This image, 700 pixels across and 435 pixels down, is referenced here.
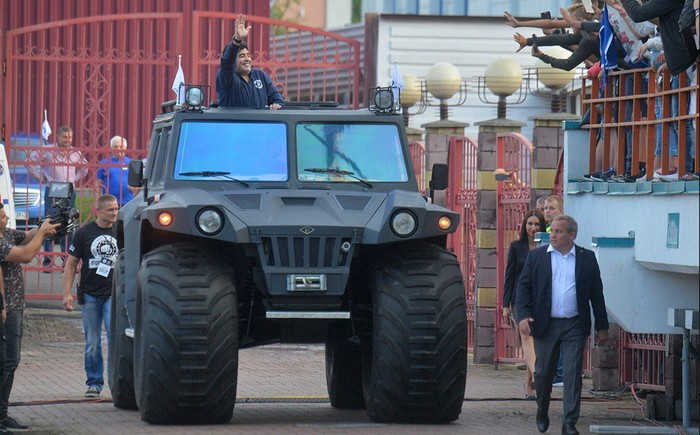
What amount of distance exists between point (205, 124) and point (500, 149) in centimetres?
528

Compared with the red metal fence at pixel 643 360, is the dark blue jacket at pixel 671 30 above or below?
above

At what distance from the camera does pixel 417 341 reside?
38.1 feet

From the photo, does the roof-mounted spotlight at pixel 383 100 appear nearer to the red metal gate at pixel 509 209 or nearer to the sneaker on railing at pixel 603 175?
the sneaker on railing at pixel 603 175

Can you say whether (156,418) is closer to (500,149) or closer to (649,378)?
(649,378)

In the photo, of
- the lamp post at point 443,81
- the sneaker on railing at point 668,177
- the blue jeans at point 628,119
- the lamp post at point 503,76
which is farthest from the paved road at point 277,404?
the lamp post at point 443,81

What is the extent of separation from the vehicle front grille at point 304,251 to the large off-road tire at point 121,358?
194cm

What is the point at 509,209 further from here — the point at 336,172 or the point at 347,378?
the point at 336,172

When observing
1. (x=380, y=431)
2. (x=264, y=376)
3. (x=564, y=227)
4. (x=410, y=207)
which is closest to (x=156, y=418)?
(x=380, y=431)

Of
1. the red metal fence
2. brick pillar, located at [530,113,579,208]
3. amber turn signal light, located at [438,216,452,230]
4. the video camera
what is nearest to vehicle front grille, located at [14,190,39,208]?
brick pillar, located at [530,113,579,208]

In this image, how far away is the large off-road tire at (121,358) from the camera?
13336 millimetres

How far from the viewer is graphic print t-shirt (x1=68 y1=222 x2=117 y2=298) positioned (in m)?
14.9

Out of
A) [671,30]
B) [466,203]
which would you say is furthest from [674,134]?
[466,203]

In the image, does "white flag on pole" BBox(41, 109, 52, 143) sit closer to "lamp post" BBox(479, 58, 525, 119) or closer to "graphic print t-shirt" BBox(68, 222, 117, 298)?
"lamp post" BBox(479, 58, 525, 119)

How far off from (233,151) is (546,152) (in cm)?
450
